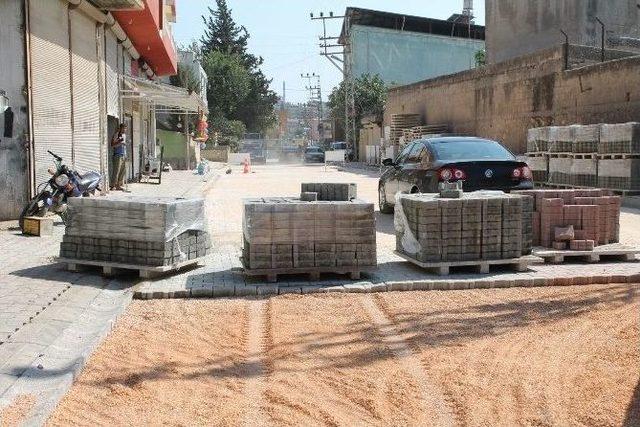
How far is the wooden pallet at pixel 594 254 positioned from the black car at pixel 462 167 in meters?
2.03

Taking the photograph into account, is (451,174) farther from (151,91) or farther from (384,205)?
(151,91)

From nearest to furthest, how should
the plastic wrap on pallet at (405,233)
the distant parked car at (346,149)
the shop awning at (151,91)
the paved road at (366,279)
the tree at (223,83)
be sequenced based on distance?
the paved road at (366,279)
the plastic wrap on pallet at (405,233)
the shop awning at (151,91)
the distant parked car at (346,149)
the tree at (223,83)

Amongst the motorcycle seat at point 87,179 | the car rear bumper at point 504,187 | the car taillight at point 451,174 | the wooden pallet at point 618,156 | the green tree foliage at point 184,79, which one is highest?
the green tree foliage at point 184,79

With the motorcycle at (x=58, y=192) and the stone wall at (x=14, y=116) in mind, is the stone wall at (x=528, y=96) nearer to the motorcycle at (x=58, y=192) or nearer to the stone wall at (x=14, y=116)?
the motorcycle at (x=58, y=192)

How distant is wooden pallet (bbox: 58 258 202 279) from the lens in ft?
24.3

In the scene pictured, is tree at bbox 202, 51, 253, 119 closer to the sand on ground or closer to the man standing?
the man standing

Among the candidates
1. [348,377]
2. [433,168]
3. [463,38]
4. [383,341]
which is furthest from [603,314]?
[463,38]

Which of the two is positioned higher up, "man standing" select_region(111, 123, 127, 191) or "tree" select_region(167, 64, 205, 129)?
"tree" select_region(167, 64, 205, 129)

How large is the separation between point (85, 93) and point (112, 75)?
4.07 metres

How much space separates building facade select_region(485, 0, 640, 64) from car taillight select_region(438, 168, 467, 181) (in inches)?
1048

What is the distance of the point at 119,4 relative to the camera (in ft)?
53.9

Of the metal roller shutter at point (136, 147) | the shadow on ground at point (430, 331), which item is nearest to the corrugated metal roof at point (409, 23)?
the metal roller shutter at point (136, 147)

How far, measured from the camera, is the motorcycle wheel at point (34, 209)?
1110cm

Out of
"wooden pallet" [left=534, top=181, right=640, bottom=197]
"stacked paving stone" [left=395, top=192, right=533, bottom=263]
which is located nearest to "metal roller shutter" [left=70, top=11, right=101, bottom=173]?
"stacked paving stone" [left=395, top=192, right=533, bottom=263]
